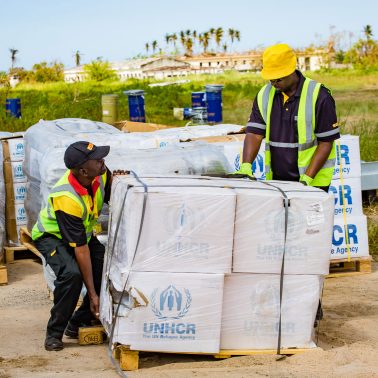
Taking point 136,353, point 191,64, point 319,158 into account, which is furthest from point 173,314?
point 191,64

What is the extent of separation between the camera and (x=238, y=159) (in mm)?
7531

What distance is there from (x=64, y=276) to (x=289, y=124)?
180 cm

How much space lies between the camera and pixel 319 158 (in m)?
5.44

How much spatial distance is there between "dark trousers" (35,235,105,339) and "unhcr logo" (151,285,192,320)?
0.80 metres

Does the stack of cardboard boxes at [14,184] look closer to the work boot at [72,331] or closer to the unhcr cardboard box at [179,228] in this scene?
the work boot at [72,331]

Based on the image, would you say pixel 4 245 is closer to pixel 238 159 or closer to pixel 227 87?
pixel 238 159

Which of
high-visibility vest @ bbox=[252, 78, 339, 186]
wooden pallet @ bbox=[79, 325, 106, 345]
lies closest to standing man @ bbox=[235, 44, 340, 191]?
high-visibility vest @ bbox=[252, 78, 339, 186]

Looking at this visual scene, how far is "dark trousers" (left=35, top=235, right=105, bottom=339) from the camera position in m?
5.27

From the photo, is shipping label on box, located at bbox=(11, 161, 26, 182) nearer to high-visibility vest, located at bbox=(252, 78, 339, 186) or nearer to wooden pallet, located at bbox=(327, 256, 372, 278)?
wooden pallet, located at bbox=(327, 256, 372, 278)

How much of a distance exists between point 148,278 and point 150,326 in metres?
0.30

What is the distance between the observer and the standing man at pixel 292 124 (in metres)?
5.32

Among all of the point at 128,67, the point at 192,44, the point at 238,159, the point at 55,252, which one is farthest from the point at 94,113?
the point at 192,44

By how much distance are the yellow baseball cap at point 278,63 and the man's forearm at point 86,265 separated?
1608 millimetres

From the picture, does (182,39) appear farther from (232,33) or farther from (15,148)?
(15,148)
